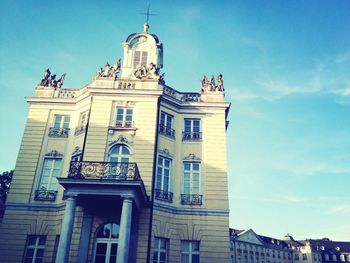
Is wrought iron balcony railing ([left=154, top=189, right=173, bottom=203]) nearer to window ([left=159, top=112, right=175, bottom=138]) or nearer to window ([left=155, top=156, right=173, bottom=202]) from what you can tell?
window ([left=155, top=156, right=173, bottom=202])

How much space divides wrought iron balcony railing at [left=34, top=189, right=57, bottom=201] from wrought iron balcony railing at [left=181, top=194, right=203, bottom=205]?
747 centimetres

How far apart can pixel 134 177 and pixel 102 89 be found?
24.0 feet

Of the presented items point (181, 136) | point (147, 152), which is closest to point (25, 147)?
point (147, 152)

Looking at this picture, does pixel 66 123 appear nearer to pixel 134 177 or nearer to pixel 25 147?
pixel 25 147

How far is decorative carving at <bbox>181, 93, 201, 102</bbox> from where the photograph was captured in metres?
21.8

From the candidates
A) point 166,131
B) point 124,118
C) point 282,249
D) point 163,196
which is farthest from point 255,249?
point 124,118

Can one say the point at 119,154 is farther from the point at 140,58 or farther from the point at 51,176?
the point at 140,58

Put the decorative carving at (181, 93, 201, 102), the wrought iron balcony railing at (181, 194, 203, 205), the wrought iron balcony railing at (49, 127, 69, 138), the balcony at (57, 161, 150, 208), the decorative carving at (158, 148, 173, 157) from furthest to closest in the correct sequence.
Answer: the decorative carving at (181, 93, 201, 102), the wrought iron balcony railing at (49, 127, 69, 138), the decorative carving at (158, 148, 173, 157), the wrought iron balcony railing at (181, 194, 203, 205), the balcony at (57, 161, 150, 208)

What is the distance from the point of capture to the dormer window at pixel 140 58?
2356 cm

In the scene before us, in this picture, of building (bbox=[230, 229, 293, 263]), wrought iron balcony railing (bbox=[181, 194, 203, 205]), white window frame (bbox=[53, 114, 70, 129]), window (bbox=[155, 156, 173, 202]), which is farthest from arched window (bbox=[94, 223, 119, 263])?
building (bbox=[230, 229, 293, 263])

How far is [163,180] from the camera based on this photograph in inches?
740

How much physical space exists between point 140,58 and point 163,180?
982 centimetres

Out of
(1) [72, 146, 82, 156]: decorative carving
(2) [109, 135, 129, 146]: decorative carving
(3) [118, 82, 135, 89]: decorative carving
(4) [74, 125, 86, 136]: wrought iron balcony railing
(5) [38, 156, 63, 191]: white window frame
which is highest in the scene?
(3) [118, 82, 135, 89]: decorative carving

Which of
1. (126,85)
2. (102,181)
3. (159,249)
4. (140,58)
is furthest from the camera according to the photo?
(140,58)
